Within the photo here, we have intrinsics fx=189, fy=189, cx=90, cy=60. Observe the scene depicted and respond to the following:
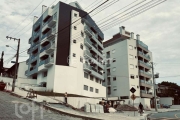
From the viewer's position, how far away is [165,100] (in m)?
63.8

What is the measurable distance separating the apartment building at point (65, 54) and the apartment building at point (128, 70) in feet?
28.3

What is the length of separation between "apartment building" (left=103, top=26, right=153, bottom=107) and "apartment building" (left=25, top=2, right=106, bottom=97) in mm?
8633

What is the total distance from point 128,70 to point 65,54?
22066 mm

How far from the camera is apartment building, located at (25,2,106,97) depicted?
37766mm

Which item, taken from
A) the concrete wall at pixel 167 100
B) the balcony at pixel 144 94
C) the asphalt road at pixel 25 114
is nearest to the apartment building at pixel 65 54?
the balcony at pixel 144 94

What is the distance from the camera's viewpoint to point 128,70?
54.1 metres

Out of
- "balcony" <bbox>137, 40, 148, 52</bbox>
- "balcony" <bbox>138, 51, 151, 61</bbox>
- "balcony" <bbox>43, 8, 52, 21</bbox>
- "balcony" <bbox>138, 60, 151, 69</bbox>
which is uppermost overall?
"balcony" <bbox>43, 8, 52, 21</bbox>

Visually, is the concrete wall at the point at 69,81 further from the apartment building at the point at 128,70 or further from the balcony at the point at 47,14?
the apartment building at the point at 128,70

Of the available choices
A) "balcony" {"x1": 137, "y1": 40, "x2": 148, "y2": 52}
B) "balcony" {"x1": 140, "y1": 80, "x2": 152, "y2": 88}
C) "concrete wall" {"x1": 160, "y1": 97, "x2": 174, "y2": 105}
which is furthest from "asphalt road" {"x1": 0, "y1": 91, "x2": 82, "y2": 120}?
"concrete wall" {"x1": 160, "y1": 97, "x2": 174, "y2": 105}

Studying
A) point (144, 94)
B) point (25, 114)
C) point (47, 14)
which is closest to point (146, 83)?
point (144, 94)

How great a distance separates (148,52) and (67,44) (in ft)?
114

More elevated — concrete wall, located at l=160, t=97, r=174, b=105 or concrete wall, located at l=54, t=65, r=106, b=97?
concrete wall, located at l=54, t=65, r=106, b=97

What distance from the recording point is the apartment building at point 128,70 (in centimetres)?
5391

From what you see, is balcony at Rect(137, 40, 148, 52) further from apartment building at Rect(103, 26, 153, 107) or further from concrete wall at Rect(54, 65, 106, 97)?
concrete wall at Rect(54, 65, 106, 97)
